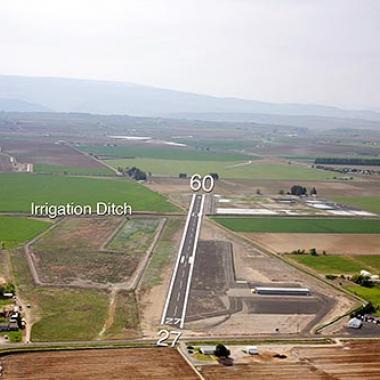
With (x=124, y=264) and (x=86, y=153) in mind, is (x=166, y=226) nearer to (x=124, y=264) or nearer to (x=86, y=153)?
(x=124, y=264)

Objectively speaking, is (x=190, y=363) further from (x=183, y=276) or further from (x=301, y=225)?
(x=301, y=225)

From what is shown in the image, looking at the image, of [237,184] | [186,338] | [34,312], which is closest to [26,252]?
[34,312]

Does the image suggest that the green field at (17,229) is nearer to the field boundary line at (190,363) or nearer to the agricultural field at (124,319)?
the agricultural field at (124,319)

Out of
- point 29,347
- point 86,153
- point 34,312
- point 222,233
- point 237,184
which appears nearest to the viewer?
point 29,347

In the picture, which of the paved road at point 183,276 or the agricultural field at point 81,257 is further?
the agricultural field at point 81,257

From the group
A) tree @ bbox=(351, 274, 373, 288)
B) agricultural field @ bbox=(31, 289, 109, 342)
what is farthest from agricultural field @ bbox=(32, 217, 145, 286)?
tree @ bbox=(351, 274, 373, 288)

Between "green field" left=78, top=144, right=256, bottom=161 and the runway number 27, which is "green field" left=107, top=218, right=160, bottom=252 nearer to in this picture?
the runway number 27

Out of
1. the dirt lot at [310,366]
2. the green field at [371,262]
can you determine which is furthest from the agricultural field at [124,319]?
the green field at [371,262]
